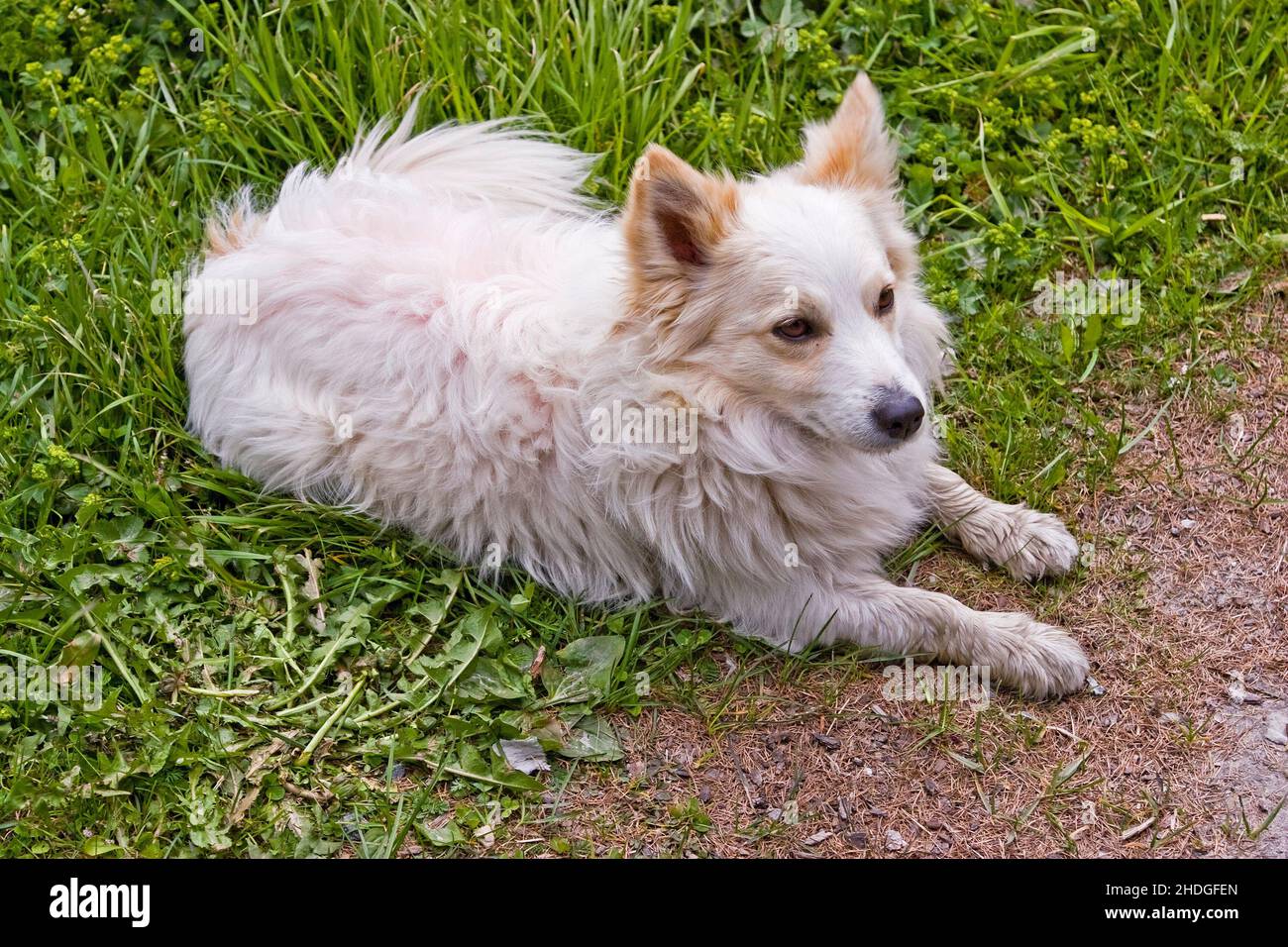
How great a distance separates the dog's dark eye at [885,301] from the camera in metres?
3.39

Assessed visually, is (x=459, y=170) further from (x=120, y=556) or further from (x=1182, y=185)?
(x=1182, y=185)

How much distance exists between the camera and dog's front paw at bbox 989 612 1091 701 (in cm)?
358

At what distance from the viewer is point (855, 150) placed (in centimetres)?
353

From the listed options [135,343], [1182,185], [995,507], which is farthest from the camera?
[1182,185]

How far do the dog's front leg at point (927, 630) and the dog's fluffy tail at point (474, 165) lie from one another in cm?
166

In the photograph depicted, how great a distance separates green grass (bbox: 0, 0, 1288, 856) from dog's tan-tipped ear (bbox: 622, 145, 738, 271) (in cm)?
115

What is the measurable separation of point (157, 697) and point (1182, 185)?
13.5ft

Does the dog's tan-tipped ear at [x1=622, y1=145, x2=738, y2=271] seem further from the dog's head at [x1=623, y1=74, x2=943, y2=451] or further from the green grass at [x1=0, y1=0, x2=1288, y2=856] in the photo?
the green grass at [x1=0, y1=0, x2=1288, y2=856]

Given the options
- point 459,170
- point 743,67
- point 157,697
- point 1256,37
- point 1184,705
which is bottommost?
point 157,697

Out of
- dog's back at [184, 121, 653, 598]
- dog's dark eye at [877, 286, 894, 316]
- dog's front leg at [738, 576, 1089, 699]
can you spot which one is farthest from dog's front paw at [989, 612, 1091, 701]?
dog's back at [184, 121, 653, 598]

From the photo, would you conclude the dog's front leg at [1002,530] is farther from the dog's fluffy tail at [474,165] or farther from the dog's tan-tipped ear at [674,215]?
the dog's fluffy tail at [474,165]

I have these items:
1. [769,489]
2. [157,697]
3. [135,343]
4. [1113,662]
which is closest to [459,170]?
[135,343]

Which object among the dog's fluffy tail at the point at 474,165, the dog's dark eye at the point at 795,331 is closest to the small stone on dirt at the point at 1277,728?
the dog's dark eye at the point at 795,331

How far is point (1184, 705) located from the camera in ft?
11.8
